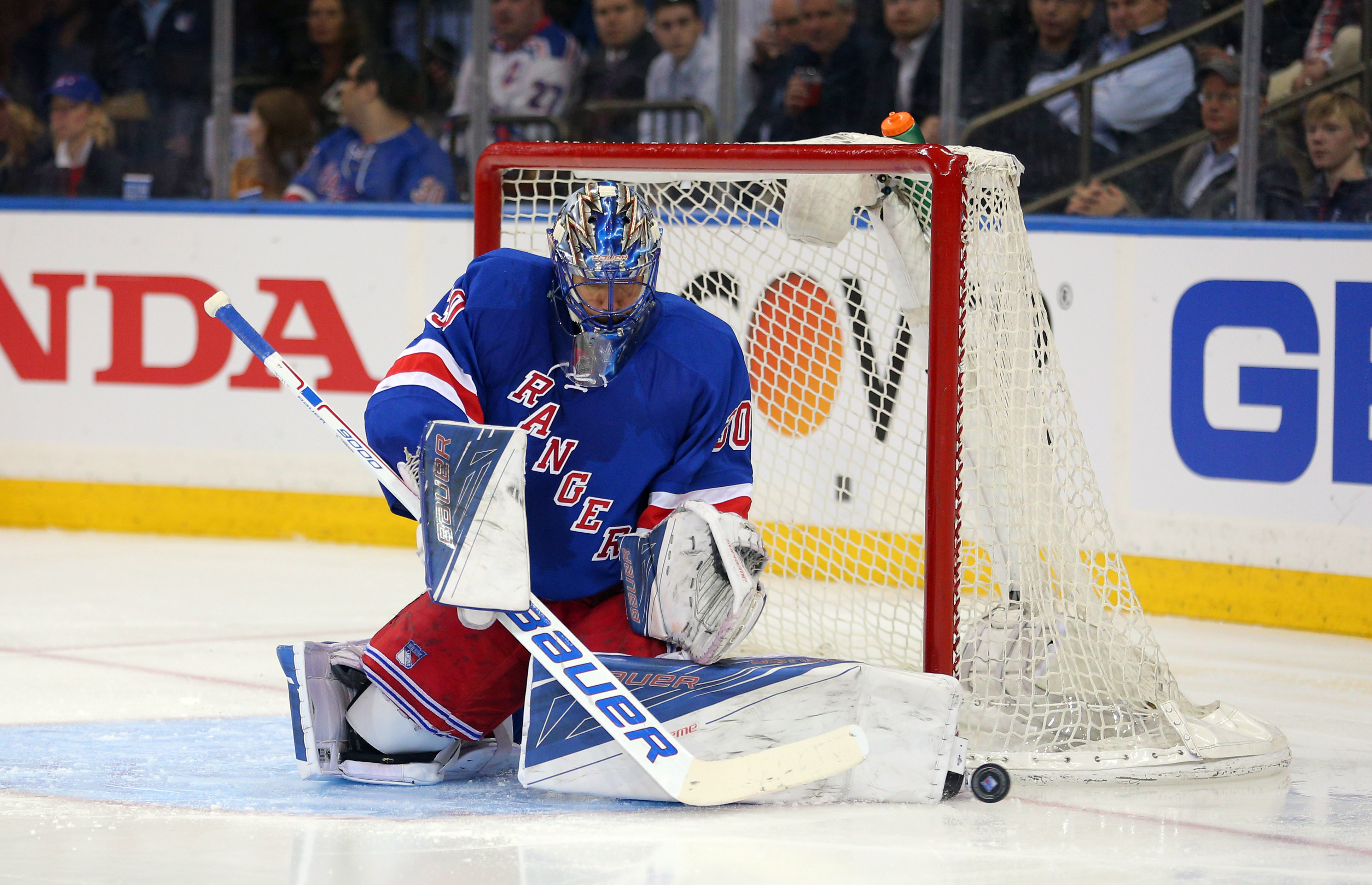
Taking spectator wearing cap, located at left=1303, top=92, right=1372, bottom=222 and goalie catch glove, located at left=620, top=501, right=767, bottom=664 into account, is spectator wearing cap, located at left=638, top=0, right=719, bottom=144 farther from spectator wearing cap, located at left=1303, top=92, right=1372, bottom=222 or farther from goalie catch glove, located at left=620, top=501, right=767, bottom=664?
goalie catch glove, located at left=620, top=501, right=767, bottom=664

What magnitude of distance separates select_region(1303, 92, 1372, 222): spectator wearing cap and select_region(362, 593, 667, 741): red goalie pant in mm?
2571

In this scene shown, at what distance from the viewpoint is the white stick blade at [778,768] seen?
2.55 metres

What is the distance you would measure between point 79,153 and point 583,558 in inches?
146

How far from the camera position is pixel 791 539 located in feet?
13.4

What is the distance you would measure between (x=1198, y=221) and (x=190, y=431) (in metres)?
3.04

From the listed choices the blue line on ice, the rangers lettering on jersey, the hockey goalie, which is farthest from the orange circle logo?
the rangers lettering on jersey

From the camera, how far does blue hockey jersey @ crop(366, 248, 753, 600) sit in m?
2.72

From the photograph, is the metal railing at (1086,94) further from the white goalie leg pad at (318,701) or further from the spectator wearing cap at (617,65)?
the white goalie leg pad at (318,701)

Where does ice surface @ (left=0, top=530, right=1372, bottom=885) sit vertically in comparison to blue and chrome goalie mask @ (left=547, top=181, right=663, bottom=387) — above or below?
below

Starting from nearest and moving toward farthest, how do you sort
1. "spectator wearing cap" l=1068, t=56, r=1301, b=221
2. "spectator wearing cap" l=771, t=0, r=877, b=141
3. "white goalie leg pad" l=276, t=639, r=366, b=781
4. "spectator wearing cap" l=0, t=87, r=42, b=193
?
1. "white goalie leg pad" l=276, t=639, r=366, b=781
2. "spectator wearing cap" l=1068, t=56, r=1301, b=221
3. "spectator wearing cap" l=771, t=0, r=877, b=141
4. "spectator wearing cap" l=0, t=87, r=42, b=193

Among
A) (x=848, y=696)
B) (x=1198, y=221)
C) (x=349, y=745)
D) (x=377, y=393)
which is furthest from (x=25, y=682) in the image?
(x=1198, y=221)

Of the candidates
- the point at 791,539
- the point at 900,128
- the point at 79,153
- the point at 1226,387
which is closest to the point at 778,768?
the point at 900,128

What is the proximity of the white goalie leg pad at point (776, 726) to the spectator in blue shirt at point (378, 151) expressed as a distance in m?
3.13

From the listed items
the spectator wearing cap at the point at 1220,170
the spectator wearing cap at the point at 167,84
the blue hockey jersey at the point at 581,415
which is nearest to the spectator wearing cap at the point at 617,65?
the spectator wearing cap at the point at 167,84
